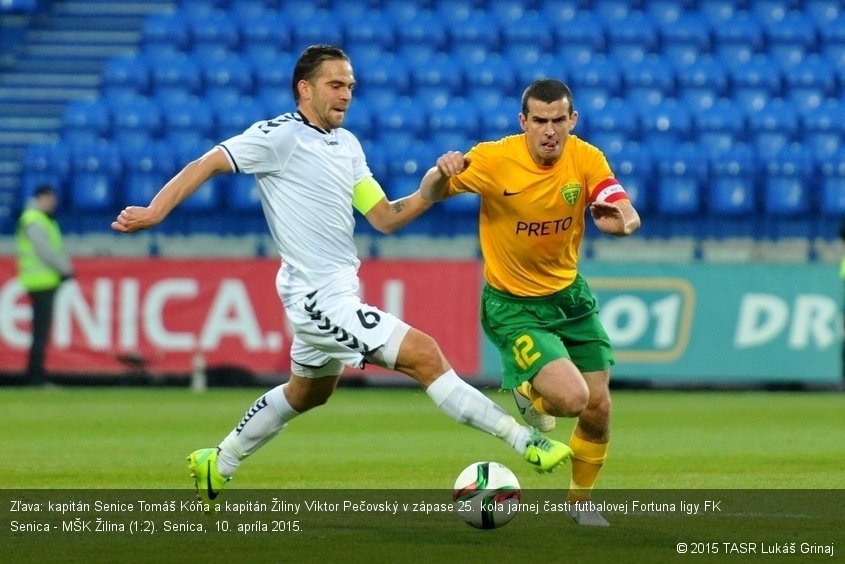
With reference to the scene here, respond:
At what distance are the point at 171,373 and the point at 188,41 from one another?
6218 mm

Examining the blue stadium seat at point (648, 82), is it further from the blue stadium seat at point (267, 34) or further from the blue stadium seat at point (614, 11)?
the blue stadium seat at point (267, 34)

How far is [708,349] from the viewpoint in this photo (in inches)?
625

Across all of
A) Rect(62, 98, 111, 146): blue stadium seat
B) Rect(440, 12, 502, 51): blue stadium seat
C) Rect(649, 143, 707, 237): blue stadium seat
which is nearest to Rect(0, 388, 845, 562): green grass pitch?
Rect(649, 143, 707, 237): blue stadium seat

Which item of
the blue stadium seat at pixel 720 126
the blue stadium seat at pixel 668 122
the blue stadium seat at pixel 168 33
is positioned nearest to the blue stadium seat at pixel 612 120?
the blue stadium seat at pixel 668 122

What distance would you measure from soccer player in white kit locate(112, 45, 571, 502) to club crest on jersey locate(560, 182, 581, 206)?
2.04ft

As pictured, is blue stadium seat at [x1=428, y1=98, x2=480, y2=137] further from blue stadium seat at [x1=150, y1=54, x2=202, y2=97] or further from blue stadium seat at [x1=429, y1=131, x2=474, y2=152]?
blue stadium seat at [x1=150, y1=54, x2=202, y2=97]

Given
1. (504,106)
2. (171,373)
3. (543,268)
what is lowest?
(171,373)

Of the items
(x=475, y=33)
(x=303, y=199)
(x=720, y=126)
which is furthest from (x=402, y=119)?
(x=303, y=199)

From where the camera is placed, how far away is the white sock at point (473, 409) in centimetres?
650

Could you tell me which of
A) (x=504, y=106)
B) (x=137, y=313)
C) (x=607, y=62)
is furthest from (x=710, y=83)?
(x=137, y=313)

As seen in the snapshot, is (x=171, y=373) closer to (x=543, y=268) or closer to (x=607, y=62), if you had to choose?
(x=607, y=62)

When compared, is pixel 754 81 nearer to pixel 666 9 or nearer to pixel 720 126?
pixel 720 126

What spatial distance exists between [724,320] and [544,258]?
8.98 m

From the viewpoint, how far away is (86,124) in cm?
1969
